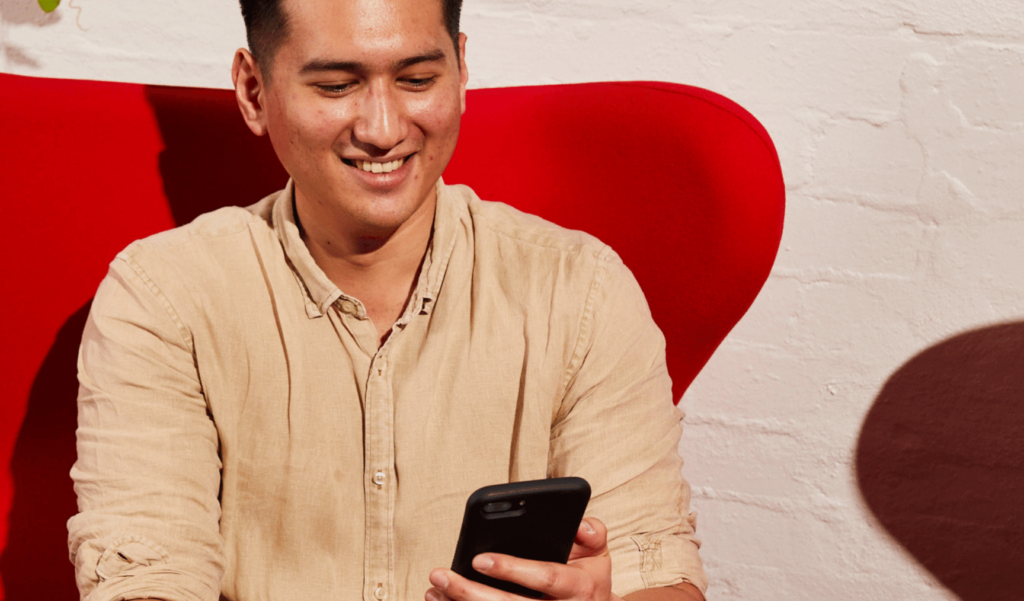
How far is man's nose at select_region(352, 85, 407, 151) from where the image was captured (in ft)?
3.12

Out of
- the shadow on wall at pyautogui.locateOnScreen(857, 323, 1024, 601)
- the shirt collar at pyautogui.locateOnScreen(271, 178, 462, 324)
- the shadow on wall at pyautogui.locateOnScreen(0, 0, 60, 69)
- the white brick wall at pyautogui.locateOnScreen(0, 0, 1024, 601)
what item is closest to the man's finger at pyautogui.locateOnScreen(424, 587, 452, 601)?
the shirt collar at pyautogui.locateOnScreen(271, 178, 462, 324)

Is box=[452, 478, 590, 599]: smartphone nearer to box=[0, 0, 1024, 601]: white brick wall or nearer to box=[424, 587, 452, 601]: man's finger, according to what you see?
box=[424, 587, 452, 601]: man's finger

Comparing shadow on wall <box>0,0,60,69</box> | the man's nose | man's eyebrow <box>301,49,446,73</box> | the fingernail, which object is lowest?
the fingernail

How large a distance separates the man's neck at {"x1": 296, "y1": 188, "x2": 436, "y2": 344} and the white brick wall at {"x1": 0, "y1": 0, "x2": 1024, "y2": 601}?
1.64 feet

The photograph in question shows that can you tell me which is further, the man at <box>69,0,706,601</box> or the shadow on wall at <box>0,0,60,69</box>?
the shadow on wall at <box>0,0,60,69</box>

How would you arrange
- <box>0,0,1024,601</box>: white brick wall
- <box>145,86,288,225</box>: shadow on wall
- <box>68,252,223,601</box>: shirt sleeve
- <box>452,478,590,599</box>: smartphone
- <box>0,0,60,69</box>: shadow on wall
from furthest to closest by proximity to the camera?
1. <box>0,0,60,69</box>: shadow on wall
2. <box>0,0,1024,601</box>: white brick wall
3. <box>145,86,288,225</box>: shadow on wall
4. <box>68,252,223,601</box>: shirt sleeve
5. <box>452,478,590,599</box>: smartphone

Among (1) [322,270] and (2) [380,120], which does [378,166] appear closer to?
(2) [380,120]

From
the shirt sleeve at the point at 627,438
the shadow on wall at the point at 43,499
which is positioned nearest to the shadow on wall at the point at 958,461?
the shirt sleeve at the point at 627,438

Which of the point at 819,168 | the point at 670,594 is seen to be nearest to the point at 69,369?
the point at 670,594

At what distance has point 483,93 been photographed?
1.21 metres

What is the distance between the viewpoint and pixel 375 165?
980mm

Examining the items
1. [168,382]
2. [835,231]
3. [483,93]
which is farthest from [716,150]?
[168,382]

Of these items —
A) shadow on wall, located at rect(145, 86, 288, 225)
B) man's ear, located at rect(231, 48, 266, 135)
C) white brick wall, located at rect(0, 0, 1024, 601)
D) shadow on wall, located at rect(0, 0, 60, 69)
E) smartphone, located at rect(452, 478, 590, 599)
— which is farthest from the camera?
shadow on wall, located at rect(0, 0, 60, 69)

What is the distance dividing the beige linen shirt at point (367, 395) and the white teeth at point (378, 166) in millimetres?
128
